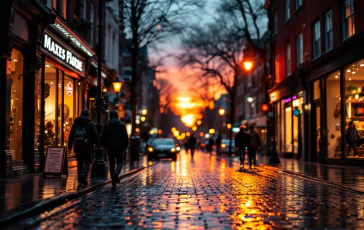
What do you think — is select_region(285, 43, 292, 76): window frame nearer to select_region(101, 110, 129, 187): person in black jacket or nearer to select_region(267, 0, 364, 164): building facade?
select_region(267, 0, 364, 164): building facade

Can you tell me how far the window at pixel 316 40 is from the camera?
2959cm

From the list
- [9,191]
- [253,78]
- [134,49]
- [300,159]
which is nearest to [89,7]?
[134,49]

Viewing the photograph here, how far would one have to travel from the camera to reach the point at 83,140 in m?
14.6

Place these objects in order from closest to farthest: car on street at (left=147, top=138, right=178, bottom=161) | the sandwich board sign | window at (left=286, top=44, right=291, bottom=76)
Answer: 1. the sandwich board sign
2. window at (left=286, top=44, right=291, bottom=76)
3. car on street at (left=147, top=138, right=178, bottom=161)

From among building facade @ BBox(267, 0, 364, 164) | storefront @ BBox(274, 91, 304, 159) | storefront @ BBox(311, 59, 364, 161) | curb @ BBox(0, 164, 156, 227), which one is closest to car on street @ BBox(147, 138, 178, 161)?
storefront @ BBox(274, 91, 304, 159)

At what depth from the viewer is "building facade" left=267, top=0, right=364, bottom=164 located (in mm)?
24688

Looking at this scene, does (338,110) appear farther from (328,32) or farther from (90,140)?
(90,140)

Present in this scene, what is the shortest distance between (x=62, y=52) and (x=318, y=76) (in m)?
12.9

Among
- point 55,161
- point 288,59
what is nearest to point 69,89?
point 55,161

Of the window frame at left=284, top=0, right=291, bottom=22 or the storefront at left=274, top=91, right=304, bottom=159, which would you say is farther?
the window frame at left=284, top=0, right=291, bottom=22

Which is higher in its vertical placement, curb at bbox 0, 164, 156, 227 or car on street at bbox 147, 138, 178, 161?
car on street at bbox 147, 138, 178, 161

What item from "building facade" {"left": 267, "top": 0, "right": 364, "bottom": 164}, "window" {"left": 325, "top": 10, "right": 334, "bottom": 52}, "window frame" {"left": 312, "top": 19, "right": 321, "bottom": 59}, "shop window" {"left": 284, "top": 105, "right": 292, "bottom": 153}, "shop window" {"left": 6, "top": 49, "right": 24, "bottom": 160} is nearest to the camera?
"shop window" {"left": 6, "top": 49, "right": 24, "bottom": 160}

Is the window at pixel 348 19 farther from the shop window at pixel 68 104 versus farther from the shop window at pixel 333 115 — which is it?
the shop window at pixel 68 104

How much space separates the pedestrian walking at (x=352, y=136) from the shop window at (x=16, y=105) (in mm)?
13701
